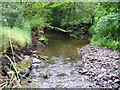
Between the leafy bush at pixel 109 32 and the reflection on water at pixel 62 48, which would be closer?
the leafy bush at pixel 109 32

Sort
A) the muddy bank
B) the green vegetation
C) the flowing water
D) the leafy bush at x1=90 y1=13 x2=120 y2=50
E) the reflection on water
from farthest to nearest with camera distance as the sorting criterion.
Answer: the reflection on water < the leafy bush at x1=90 y1=13 x2=120 y2=50 < the green vegetation < the flowing water < the muddy bank

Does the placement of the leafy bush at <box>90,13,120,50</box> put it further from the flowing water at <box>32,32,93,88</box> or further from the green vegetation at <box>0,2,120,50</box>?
the flowing water at <box>32,32,93,88</box>

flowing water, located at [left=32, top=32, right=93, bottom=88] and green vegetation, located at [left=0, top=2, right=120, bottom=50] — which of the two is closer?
flowing water, located at [left=32, top=32, right=93, bottom=88]

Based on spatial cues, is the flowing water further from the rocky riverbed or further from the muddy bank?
the muddy bank

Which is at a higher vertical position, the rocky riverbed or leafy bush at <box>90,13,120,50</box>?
leafy bush at <box>90,13,120,50</box>

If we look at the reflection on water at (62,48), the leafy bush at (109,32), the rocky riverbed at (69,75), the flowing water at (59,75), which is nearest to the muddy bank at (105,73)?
the rocky riverbed at (69,75)

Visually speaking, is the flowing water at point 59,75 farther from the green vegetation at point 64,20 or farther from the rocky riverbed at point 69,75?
the green vegetation at point 64,20

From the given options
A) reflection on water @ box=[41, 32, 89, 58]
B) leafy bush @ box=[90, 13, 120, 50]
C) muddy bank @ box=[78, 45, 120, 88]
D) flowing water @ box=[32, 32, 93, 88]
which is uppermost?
leafy bush @ box=[90, 13, 120, 50]

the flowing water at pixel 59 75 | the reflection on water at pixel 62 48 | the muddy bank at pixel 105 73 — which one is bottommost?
the reflection on water at pixel 62 48

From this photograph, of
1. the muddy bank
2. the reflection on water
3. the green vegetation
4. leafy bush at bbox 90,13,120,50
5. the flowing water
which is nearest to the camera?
the muddy bank

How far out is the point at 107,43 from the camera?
4.86m

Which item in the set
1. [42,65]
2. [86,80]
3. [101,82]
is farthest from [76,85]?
[42,65]

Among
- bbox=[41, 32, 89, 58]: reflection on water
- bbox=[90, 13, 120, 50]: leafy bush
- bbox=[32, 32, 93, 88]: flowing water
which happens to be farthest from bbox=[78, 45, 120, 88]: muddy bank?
bbox=[41, 32, 89, 58]: reflection on water

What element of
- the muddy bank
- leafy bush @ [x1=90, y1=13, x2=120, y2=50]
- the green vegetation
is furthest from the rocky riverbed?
leafy bush @ [x1=90, y1=13, x2=120, y2=50]
